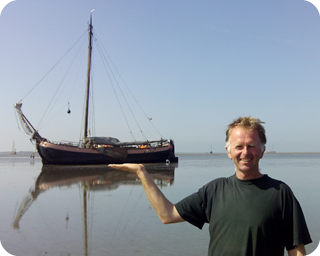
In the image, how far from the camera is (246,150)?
195 cm

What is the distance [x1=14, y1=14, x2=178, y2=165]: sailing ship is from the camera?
3022 centimetres

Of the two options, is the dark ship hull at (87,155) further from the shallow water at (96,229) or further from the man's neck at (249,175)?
the man's neck at (249,175)

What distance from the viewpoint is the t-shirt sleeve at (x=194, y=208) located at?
2072mm

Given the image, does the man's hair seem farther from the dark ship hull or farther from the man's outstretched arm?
the dark ship hull

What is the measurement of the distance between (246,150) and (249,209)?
362mm

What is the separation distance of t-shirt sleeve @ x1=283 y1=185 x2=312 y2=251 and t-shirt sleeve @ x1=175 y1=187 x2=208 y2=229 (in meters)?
0.51

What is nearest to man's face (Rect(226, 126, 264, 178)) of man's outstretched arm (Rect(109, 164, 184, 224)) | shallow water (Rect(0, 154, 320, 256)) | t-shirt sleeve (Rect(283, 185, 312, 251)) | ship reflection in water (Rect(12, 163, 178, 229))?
t-shirt sleeve (Rect(283, 185, 312, 251))

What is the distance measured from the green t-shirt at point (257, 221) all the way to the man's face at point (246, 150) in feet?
0.24

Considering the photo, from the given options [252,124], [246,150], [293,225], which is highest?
[252,124]

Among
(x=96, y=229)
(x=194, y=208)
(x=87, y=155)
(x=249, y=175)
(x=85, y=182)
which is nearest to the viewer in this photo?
(x=249, y=175)

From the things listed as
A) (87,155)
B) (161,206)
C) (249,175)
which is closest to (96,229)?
(161,206)

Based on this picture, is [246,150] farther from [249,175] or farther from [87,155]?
[87,155]

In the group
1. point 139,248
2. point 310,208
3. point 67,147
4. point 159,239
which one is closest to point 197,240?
point 159,239

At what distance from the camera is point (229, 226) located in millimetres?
1837
